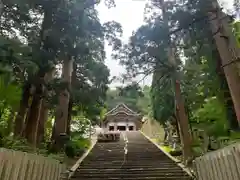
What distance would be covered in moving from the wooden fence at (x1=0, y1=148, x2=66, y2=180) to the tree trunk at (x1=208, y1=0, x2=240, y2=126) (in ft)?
14.9

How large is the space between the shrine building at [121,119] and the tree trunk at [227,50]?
117 ft

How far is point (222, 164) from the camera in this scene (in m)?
5.07

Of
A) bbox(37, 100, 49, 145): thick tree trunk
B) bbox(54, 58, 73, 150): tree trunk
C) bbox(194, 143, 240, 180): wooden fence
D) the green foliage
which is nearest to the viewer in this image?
bbox(194, 143, 240, 180): wooden fence

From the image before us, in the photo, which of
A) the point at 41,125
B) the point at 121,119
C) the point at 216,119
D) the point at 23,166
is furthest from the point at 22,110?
the point at 121,119

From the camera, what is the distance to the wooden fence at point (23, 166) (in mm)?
3951

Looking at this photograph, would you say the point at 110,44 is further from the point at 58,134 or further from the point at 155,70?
the point at 58,134

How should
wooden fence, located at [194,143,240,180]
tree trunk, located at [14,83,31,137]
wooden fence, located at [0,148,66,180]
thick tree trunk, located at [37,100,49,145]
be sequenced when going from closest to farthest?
wooden fence, located at [0,148,66,180], wooden fence, located at [194,143,240,180], tree trunk, located at [14,83,31,137], thick tree trunk, located at [37,100,49,145]

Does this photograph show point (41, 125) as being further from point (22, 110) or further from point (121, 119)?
point (121, 119)

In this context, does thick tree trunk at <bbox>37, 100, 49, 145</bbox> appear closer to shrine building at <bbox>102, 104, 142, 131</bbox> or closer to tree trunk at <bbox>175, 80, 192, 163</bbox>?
tree trunk at <bbox>175, 80, 192, 163</bbox>

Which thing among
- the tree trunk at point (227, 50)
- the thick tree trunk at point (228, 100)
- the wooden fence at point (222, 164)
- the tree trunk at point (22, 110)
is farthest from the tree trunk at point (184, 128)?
the tree trunk at point (22, 110)

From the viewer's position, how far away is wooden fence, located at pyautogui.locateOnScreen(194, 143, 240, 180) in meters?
4.45

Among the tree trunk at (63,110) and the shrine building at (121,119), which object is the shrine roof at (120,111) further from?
the tree trunk at (63,110)

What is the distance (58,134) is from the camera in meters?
13.1

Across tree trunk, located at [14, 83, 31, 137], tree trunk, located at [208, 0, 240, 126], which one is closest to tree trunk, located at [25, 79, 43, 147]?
tree trunk, located at [14, 83, 31, 137]
